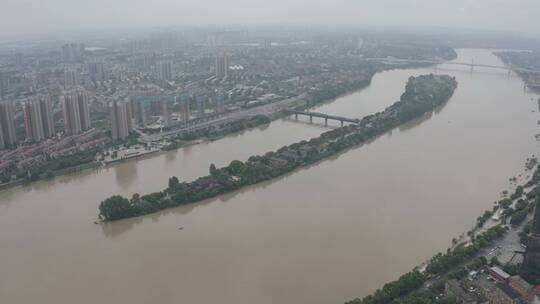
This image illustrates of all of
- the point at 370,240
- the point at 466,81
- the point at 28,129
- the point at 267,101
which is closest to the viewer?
the point at 370,240

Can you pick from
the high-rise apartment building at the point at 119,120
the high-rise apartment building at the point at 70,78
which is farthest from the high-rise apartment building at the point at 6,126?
the high-rise apartment building at the point at 70,78

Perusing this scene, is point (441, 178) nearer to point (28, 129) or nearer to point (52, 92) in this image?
point (28, 129)

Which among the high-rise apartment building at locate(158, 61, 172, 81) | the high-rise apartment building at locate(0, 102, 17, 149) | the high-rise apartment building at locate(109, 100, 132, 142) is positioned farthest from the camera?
the high-rise apartment building at locate(158, 61, 172, 81)

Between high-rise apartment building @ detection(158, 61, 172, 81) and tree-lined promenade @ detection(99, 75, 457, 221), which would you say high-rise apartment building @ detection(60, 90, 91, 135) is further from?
high-rise apartment building @ detection(158, 61, 172, 81)

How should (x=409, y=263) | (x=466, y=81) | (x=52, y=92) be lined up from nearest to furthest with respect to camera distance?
(x=409, y=263) < (x=52, y=92) < (x=466, y=81)

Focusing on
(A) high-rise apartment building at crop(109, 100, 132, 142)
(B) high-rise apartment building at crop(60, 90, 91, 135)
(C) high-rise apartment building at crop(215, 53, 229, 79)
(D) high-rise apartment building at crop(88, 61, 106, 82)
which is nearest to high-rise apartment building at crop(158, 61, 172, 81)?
(C) high-rise apartment building at crop(215, 53, 229, 79)

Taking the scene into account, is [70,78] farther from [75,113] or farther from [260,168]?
[260,168]

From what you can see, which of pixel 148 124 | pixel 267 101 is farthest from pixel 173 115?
pixel 267 101
